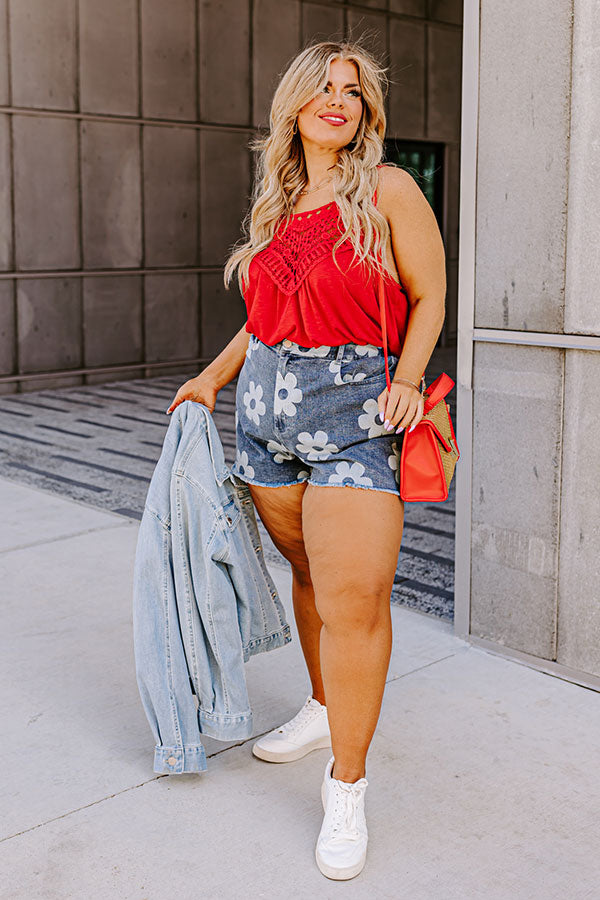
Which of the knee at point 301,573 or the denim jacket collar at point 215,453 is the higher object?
the denim jacket collar at point 215,453

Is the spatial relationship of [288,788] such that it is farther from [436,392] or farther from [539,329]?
[539,329]

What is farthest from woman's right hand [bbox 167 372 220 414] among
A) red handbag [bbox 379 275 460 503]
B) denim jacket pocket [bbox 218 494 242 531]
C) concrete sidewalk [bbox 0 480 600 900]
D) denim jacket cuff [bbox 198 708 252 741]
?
concrete sidewalk [bbox 0 480 600 900]

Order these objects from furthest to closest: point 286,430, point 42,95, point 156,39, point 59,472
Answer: point 156,39
point 42,95
point 59,472
point 286,430

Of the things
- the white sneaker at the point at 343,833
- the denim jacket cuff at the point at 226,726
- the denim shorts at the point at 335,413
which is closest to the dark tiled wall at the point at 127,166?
the denim jacket cuff at the point at 226,726

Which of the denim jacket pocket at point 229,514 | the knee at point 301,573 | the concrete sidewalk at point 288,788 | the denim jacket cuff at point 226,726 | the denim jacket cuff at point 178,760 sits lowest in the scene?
the concrete sidewalk at point 288,788

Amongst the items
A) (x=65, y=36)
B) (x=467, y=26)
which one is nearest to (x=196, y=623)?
(x=467, y=26)

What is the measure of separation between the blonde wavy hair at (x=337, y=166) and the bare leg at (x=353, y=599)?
556 mm

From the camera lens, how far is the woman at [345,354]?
239 cm

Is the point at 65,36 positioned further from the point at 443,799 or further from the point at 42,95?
the point at 443,799

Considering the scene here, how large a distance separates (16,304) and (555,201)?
25.6ft

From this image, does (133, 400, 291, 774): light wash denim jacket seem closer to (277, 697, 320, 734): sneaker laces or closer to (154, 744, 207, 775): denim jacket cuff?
(154, 744, 207, 775): denim jacket cuff

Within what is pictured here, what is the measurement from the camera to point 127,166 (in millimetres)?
10859

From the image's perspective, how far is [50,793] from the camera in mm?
2730

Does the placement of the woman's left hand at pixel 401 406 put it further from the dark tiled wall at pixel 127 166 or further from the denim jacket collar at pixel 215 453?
the dark tiled wall at pixel 127 166
